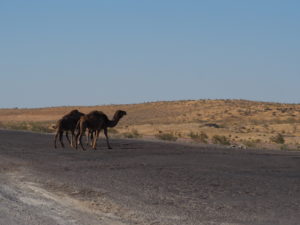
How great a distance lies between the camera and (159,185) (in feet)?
56.8

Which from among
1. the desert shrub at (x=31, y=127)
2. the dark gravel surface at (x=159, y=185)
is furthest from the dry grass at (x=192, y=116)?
the dark gravel surface at (x=159, y=185)

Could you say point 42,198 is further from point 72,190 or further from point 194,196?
point 194,196

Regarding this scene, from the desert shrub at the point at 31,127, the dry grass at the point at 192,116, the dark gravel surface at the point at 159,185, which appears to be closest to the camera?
the dark gravel surface at the point at 159,185

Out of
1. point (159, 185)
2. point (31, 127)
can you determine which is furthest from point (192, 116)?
point (159, 185)

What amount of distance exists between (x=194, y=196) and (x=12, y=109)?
12973 cm

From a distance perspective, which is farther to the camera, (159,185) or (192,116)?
(192,116)

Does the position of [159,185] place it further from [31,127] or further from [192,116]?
[192,116]

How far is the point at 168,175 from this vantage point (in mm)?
19562

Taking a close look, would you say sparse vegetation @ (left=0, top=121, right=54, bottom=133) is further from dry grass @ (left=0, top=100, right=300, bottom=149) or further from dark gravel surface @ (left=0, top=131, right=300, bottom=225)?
dark gravel surface @ (left=0, top=131, right=300, bottom=225)

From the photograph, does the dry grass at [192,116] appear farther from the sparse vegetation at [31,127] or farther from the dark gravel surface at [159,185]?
the dark gravel surface at [159,185]

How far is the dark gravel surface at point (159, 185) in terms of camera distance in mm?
12898

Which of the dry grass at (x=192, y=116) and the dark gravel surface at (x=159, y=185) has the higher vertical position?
the dry grass at (x=192, y=116)

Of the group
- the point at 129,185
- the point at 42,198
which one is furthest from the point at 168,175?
the point at 42,198

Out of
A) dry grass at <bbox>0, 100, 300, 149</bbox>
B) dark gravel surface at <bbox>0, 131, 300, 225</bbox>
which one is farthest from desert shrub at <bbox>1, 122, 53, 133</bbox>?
dark gravel surface at <bbox>0, 131, 300, 225</bbox>
